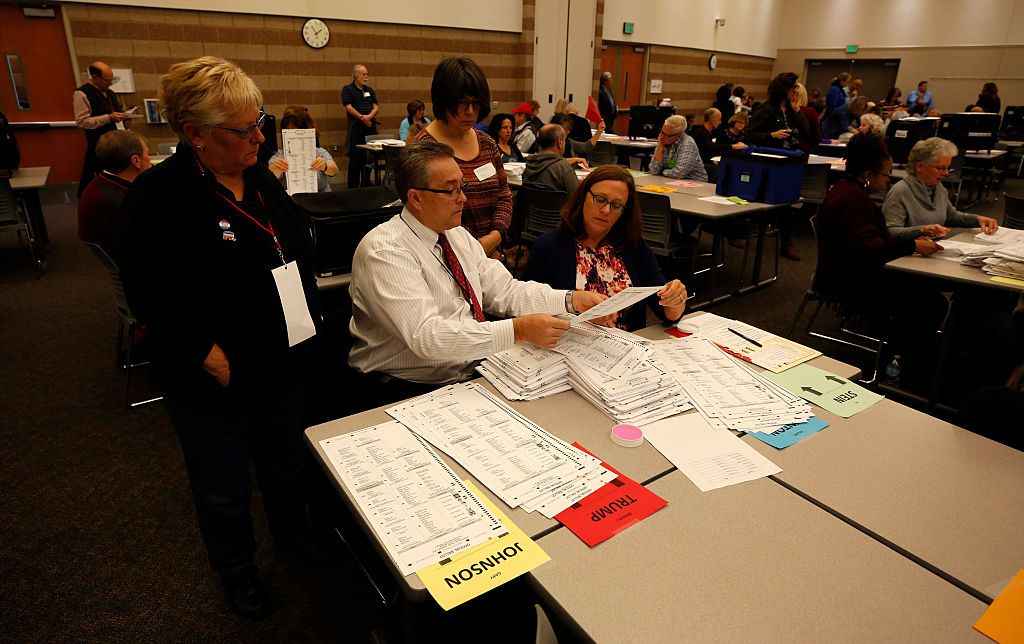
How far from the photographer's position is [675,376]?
5.95 feet

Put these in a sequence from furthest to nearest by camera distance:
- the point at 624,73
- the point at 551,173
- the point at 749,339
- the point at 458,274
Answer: the point at 624,73 → the point at 551,173 → the point at 749,339 → the point at 458,274

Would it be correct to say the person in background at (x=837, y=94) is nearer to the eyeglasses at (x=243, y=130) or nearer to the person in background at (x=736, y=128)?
the person in background at (x=736, y=128)

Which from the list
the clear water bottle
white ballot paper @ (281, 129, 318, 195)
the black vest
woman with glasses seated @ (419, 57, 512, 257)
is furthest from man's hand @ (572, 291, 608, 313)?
the black vest

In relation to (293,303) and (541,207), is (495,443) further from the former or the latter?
(541,207)

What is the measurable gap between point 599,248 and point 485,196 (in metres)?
0.68

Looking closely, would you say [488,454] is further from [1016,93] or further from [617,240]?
[1016,93]

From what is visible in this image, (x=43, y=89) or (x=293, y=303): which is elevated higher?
(x=43, y=89)

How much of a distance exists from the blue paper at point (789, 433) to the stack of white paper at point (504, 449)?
0.47m

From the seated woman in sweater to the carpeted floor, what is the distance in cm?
91

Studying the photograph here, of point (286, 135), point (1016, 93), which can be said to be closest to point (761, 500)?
point (286, 135)

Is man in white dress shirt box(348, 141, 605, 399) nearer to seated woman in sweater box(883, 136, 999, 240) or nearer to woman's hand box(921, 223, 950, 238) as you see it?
woman's hand box(921, 223, 950, 238)

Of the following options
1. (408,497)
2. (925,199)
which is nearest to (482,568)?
(408,497)

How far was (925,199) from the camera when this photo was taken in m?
3.64

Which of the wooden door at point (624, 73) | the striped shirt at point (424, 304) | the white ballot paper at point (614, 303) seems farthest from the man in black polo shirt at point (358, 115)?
the white ballot paper at point (614, 303)
